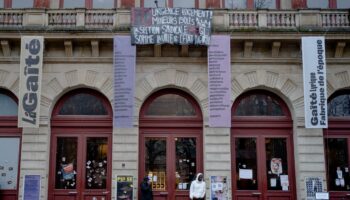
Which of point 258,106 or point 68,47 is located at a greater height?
point 68,47

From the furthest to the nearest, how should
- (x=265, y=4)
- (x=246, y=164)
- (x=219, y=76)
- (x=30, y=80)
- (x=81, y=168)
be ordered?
(x=265, y=4)
(x=246, y=164)
(x=81, y=168)
(x=219, y=76)
(x=30, y=80)

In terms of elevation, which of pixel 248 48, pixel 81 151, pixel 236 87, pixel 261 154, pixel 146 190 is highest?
pixel 248 48

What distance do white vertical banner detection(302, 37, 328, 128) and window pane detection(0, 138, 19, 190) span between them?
10528 millimetres

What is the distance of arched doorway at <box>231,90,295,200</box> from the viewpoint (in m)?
16.8

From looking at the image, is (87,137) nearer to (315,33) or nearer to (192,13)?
(192,13)

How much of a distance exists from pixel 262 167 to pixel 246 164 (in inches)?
23.0

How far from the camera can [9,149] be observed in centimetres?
1697

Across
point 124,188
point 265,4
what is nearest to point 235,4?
point 265,4

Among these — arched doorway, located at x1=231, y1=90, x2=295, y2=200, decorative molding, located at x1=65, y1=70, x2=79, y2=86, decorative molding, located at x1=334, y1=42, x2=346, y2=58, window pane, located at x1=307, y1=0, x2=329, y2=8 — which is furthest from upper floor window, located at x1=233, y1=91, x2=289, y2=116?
decorative molding, located at x1=65, y1=70, x2=79, y2=86

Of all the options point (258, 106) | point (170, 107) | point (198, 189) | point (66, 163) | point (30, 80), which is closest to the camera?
point (198, 189)

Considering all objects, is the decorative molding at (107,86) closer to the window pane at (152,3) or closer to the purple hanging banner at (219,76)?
the window pane at (152,3)

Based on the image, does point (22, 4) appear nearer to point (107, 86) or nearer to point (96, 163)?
A: point (107, 86)

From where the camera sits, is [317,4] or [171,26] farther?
[317,4]

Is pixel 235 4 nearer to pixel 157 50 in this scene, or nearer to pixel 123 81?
pixel 157 50
